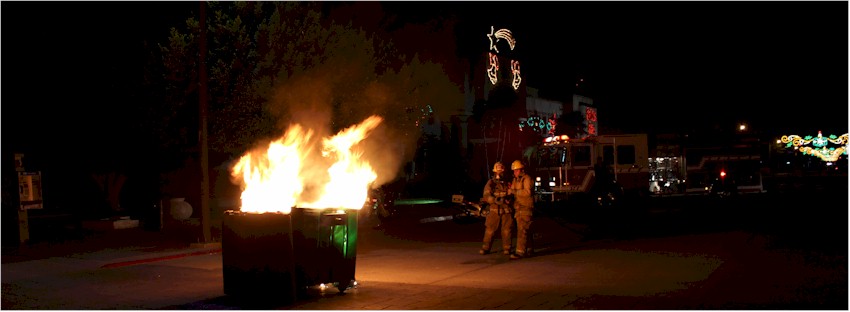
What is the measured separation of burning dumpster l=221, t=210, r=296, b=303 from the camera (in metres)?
9.12

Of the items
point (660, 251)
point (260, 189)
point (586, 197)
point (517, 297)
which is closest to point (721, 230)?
point (660, 251)

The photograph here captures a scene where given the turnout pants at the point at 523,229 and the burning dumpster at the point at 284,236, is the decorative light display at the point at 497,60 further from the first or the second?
the burning dumpster at the point at 284,236

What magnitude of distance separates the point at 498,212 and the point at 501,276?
2685 millimetres

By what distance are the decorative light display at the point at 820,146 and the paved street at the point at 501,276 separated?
43.0 metres

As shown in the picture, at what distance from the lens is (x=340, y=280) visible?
9.71 meters

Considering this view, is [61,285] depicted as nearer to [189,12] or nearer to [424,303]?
[424,303]

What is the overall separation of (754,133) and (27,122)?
25.1m

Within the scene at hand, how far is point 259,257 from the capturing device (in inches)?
365

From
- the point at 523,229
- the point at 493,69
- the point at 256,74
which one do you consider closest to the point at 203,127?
the point at 256,74

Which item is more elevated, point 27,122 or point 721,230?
point 27,122

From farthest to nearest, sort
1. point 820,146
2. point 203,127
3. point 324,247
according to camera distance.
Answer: point 820,146 < point 203,127 < point 324,247

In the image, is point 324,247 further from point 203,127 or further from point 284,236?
point 203,127

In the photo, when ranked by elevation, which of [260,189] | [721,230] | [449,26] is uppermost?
[449,26]

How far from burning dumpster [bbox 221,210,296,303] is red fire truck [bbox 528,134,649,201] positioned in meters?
18.0
